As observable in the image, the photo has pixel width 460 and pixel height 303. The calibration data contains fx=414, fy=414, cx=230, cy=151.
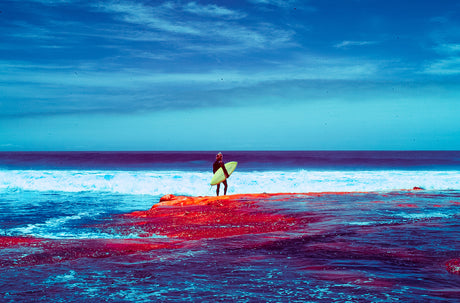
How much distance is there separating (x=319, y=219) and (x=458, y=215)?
3487 millimetres

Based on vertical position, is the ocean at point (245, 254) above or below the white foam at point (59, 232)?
above

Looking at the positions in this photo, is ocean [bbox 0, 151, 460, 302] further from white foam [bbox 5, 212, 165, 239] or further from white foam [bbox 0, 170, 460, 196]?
white foam [bbox 0, 170, 460, 196]

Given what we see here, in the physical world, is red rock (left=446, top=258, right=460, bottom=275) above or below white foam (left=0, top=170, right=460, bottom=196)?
above

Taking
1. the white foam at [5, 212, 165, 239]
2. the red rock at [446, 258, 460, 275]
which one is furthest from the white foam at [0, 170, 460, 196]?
the red rock at [446, 258, 460, 275]

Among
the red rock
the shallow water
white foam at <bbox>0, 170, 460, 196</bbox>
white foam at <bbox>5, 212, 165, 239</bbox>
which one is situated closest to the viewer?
the shallow water

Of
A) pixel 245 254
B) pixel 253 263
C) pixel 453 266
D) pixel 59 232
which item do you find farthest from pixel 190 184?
pixel 453 266

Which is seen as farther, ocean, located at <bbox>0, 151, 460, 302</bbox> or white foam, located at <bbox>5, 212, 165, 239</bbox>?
white foam, located at <bbox>5, 212, 165, 239</bbox>

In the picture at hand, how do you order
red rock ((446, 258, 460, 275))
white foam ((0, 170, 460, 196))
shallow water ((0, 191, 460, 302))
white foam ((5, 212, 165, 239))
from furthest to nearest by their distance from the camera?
white foam ((0, 170, 460, 196)) < white foam ((5, 212, 165, 239)) < red rock ((446, 258, 460, 275)) < shallow water ((0, 191, 460, 302))

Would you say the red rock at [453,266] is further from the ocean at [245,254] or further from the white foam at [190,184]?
the white foam at [190,184]

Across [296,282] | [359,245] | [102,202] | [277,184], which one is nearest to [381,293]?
[296,282]

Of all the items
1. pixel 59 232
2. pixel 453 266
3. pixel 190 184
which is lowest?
pixel 190 184

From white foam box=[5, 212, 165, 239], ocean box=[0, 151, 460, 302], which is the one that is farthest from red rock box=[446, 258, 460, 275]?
white foam box=[5, 212, 165, 239]

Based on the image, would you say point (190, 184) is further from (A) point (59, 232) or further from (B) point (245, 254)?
(B) point (245, 254)

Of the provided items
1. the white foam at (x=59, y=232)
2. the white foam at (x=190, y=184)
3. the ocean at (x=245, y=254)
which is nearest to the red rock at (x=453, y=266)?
the ocean at (x=245, y=254)
